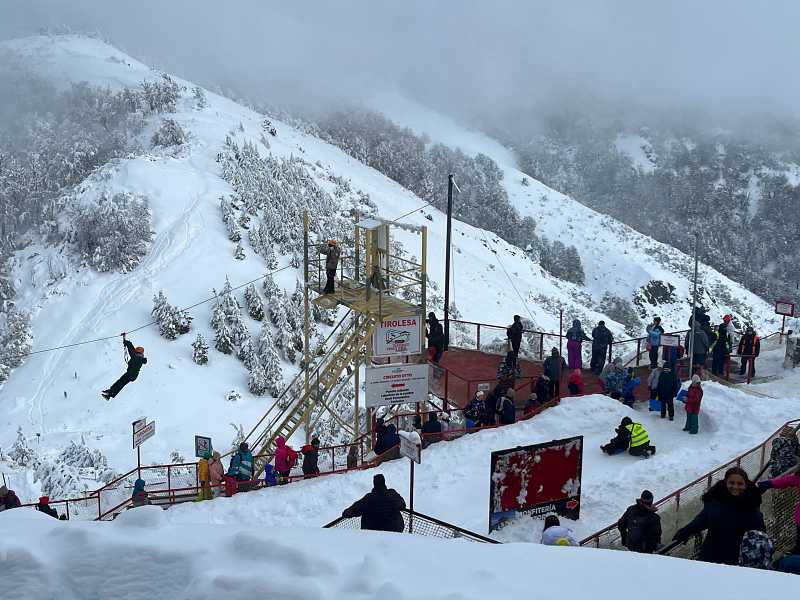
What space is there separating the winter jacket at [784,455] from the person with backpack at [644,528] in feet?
7.93

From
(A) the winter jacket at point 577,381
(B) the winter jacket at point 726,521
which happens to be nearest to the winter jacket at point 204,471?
(A) the winter jacket at point 577,381

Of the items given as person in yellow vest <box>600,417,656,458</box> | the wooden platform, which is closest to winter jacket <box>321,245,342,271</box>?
the wooden platform

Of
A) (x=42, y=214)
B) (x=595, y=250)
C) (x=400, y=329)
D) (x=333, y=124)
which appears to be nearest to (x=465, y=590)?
(x=400, y=329)

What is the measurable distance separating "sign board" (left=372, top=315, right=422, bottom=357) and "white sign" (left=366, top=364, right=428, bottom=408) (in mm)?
909

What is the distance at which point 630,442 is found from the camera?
581 inches

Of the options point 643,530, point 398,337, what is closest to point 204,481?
point 398,337

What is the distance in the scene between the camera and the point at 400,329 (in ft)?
56.4

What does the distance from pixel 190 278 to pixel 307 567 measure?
26.2 meters

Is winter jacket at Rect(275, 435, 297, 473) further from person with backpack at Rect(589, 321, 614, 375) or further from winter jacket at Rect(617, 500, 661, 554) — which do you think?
person with backpack at Rect(589, 321, 614, 375)

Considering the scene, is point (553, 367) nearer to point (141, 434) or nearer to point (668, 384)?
point (668, 384)

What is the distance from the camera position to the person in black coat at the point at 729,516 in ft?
24.4

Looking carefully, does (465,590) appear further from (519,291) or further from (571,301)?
(571,301)

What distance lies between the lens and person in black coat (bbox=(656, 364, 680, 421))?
1655 centimetres

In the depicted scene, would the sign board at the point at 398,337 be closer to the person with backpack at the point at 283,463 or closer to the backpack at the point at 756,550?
the person with backpack at the point at 283,463
